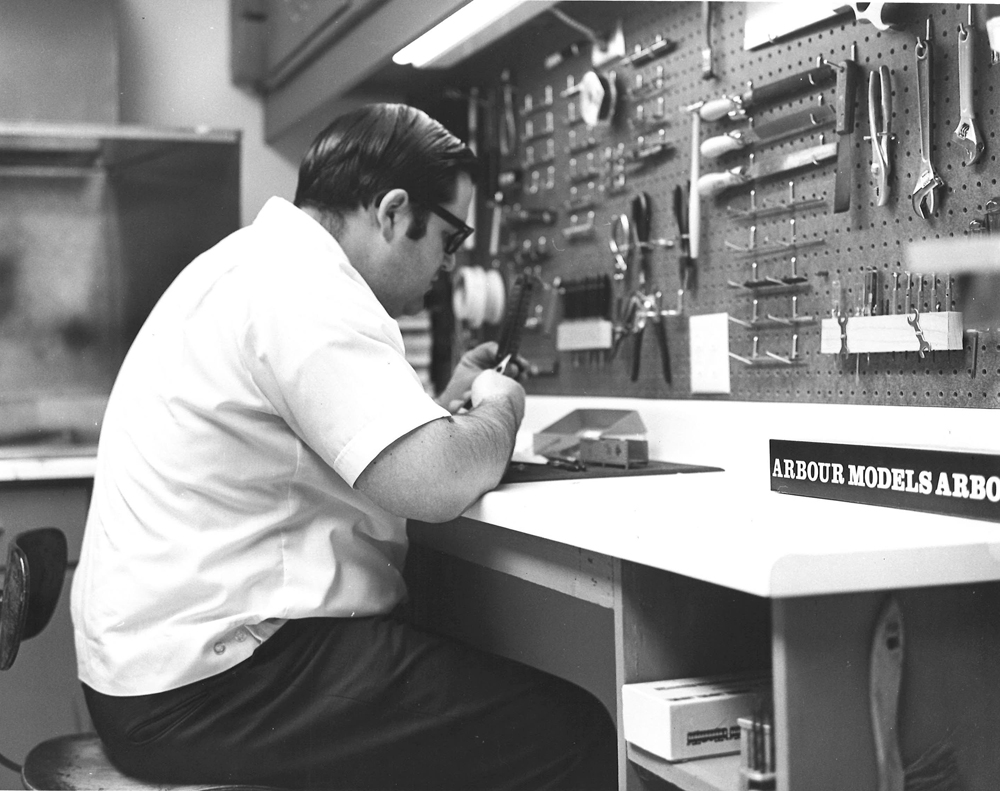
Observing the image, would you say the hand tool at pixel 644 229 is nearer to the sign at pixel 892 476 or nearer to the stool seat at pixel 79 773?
the sign at pixel 892 476

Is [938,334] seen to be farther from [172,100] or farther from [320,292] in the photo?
[172,100]

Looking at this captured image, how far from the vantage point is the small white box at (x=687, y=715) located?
109cm

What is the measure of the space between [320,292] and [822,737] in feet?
2.52

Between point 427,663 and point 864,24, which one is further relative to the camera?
point 864,24

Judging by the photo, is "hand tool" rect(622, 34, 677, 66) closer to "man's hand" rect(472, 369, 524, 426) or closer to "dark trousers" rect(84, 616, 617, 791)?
"man's hand" rect(472, 369, 524, 426)

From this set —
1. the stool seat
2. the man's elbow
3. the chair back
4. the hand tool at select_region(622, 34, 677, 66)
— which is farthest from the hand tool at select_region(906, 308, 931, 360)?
the chair back

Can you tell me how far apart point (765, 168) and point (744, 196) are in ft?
0.32

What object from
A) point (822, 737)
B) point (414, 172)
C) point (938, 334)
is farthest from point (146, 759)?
point (938, 334)

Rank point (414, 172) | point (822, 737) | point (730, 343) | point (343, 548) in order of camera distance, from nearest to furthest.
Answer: point (822, 737) → point (343, 548) → point (414, 172) → point (730, 343)

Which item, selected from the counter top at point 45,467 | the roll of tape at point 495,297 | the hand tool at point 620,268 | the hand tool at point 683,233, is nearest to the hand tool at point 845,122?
the hand tool at point 683,233

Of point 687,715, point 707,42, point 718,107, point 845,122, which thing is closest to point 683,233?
point 718,107

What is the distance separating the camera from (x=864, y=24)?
1664 mm

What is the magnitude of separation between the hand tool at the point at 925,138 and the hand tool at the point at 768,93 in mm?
198

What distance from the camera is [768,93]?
187 cm
